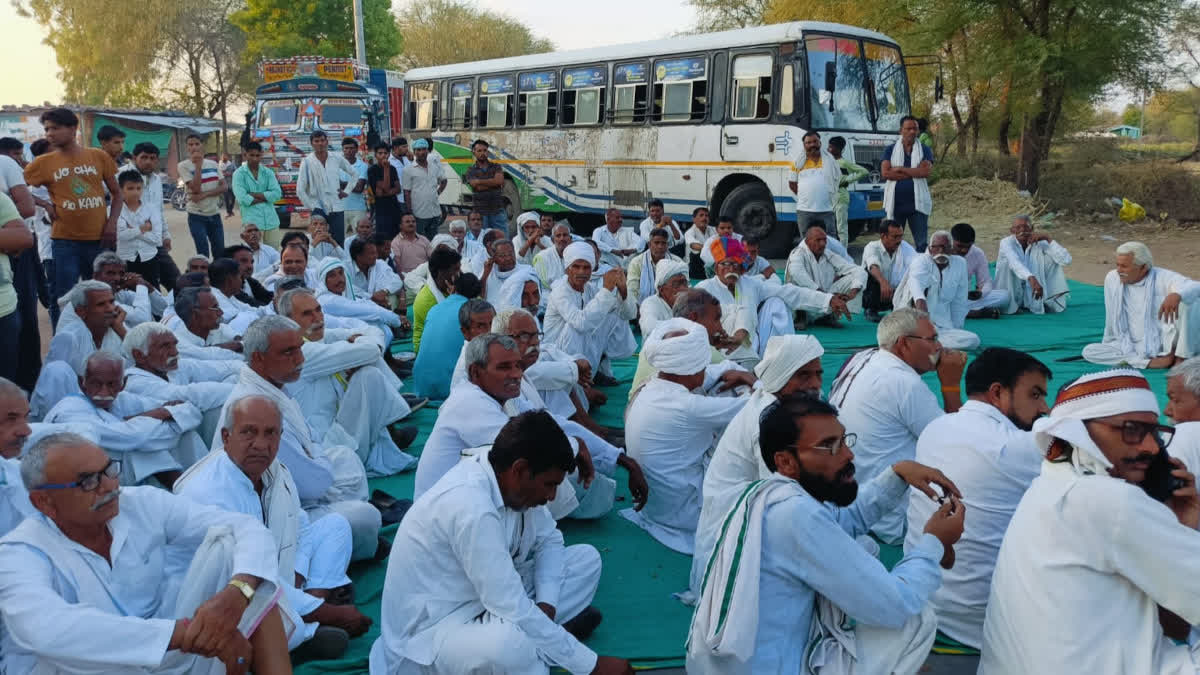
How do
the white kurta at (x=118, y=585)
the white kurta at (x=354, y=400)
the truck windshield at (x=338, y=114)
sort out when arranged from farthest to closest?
the truck windshield at (x=338, y=114)
the white kurta at (x=354, y=400)
the white kurta at (x=118, y=585)

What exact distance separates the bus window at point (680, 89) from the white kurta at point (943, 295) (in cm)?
569

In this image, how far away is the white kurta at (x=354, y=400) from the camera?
4.98 metres

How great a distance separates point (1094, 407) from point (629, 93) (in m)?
12.7

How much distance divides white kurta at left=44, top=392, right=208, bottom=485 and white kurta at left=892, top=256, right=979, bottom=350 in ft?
19.0

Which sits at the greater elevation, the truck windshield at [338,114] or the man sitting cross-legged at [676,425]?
the truck windshield at [338,114]

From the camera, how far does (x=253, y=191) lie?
34.1 ft

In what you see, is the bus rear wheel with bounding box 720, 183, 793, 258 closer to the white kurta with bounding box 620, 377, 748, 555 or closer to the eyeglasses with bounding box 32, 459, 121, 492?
the white kurta with bounding box 620, 377, 748, 555

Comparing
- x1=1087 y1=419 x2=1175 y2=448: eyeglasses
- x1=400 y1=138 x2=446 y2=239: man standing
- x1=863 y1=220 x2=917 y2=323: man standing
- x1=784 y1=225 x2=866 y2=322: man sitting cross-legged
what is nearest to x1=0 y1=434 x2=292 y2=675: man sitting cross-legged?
x1=1087 y1=419 x2=1175 y2=448: eyeglasses

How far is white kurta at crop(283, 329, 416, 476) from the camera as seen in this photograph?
4977 mm

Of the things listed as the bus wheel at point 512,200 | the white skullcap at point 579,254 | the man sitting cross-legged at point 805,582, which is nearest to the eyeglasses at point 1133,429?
the man sitting cross-legged at point 805,582

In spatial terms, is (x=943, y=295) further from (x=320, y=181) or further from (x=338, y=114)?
(x=338, y=114)

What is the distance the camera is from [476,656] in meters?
2.79

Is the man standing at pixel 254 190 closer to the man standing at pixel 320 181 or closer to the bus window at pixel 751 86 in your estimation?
the man standing at pixel 320 181

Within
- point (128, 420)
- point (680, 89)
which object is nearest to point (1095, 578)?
point (128, 420)
